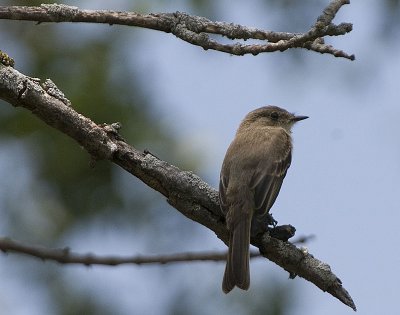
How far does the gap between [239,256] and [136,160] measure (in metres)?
0.95

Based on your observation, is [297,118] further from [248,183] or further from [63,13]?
[63,13]

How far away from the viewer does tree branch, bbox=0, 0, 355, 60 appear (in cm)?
425

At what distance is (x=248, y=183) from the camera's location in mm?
5762

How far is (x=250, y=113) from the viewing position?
7.61m

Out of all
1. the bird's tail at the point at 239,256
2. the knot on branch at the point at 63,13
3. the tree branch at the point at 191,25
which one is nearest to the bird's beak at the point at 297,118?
the bird's tail at the point at 239,256

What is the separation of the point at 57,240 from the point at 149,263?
481 centimetres

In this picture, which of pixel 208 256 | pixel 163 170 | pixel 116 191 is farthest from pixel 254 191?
pixel 208 256

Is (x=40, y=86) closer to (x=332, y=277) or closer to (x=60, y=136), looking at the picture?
(x=332, y=277)

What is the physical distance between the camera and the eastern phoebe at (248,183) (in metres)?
4.99

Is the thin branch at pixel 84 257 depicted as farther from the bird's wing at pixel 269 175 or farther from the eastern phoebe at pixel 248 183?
the bird's wing at pixel 269 175

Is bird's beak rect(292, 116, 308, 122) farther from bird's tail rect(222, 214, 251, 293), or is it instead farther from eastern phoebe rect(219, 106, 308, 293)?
bird's tail rect(222, 214, 251, 293)

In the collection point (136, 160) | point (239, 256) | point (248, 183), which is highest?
point (248, 183)

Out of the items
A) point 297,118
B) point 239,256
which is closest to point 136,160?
point 239,256

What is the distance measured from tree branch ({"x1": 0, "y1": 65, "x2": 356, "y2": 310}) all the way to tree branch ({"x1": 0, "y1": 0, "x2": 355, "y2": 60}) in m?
0.35
